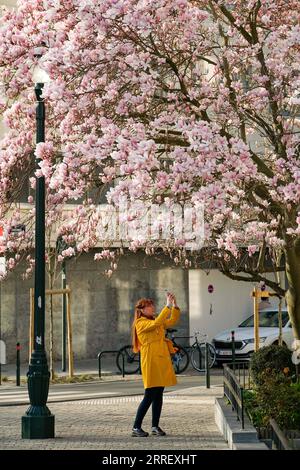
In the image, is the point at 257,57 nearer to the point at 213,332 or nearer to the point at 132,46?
the point at 132,46

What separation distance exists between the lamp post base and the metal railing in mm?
2324

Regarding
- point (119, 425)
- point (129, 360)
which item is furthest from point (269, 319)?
point (119, 425)

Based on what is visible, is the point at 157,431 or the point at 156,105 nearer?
the point at 157,431

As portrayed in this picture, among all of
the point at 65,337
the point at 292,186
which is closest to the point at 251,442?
the point at 292,186

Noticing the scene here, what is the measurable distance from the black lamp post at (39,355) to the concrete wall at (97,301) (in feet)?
61.4

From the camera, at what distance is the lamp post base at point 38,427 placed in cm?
1488

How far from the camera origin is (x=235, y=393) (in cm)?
1491

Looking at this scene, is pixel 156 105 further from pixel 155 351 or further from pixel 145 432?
pixel 145 432

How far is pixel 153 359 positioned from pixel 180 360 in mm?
15125

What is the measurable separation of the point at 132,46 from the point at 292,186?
2.96 meters

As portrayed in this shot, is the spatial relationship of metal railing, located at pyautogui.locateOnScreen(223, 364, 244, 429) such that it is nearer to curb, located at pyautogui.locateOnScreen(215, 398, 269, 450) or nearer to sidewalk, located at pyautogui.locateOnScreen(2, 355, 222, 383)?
curb, located at pyautogui.locateOnScreen(215, 398, 269, 450)

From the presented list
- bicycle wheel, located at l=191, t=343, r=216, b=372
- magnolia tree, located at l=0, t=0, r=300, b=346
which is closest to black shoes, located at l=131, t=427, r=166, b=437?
magnolia tree, located at l=0, t=0, r=300, b=346

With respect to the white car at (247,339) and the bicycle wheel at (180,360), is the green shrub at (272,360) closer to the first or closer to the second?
the bicycle wheel at (180,360)

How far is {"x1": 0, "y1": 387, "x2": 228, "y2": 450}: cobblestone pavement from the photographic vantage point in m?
14.2
